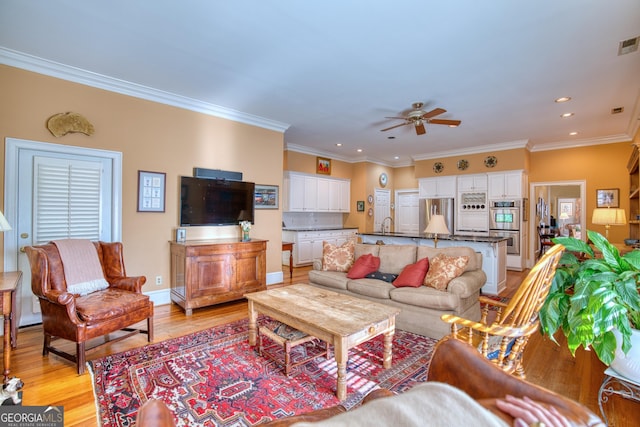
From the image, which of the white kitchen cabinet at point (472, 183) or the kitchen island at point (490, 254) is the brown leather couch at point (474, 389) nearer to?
the kitchen island at point (490, 254)

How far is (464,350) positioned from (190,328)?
10.2ft

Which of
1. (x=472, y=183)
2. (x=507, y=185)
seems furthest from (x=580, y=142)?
(x=472, y=183)

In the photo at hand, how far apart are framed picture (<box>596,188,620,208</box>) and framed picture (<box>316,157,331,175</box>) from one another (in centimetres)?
579

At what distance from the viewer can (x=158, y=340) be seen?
2938 mm

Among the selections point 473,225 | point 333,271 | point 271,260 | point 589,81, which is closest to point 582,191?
point 473,225

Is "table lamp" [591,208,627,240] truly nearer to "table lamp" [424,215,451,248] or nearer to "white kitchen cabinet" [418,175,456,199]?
"table lamp" [424,215,451,248]

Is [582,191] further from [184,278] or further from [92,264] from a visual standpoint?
[92,264]

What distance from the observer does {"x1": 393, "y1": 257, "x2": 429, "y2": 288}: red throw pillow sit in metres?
3.29

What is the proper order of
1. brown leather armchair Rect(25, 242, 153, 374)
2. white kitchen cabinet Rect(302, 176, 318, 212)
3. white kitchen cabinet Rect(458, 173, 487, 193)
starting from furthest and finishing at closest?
white kitchen cabinet Rect(302, 176, 318, 212) < white kitchen cabinet Rect(458, 173, 487, 193) < brown leather armchair Rect(25, 242, 153, 374)

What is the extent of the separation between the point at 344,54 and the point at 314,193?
474cm

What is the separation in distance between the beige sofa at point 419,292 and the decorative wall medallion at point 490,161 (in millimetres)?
4005

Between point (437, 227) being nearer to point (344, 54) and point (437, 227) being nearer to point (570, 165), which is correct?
point (344, 54)

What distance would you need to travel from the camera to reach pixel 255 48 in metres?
2.89

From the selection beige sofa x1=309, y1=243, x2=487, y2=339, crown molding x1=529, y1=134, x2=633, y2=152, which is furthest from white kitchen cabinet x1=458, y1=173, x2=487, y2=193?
beige sofa x1=309, y1=243, x2=487, y2=339
